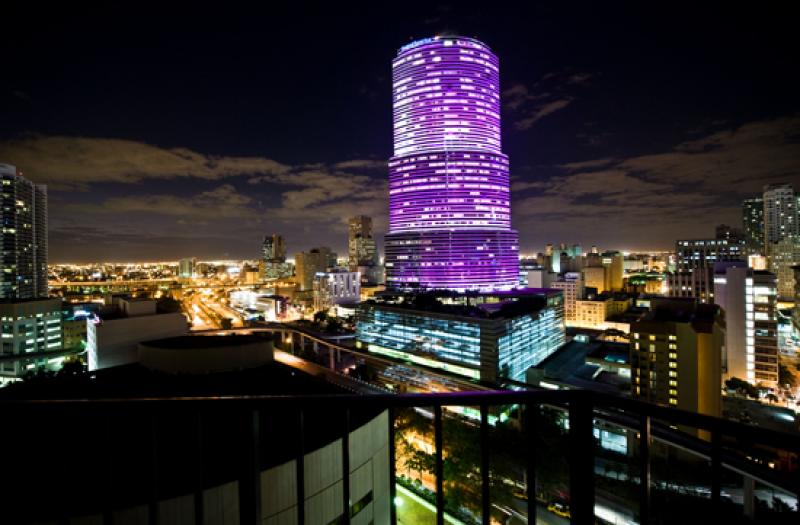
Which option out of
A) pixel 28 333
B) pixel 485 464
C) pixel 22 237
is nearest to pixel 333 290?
pixel 22 237

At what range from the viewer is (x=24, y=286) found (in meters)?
47.2

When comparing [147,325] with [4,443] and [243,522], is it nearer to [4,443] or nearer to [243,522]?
[4,443]

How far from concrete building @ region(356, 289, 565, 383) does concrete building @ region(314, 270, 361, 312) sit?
28.9 m

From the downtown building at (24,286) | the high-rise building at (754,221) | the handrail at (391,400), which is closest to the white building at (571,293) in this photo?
the high-rise building at (754,221)

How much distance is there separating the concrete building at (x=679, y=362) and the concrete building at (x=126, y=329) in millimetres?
26537

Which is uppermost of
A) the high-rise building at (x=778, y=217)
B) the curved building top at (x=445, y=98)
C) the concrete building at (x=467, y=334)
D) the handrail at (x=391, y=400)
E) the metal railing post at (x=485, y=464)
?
the curved building top at (x=445, y=98)

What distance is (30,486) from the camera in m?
4.28

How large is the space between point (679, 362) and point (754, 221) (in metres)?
86.3

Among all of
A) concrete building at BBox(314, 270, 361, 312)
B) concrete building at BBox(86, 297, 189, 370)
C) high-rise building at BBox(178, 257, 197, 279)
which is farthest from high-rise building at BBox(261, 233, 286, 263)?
concrete building at BBox(86, 297, 189, 370)

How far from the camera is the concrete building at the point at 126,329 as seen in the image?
21.7 metres

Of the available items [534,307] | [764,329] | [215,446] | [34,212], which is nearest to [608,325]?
[534,307]

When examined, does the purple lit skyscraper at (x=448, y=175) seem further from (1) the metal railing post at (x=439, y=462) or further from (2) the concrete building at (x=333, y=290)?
(1) the metal railing post at (x=439, y=462)

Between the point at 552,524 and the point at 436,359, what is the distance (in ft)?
73.7

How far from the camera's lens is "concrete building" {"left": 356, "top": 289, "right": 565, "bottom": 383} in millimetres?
29750
